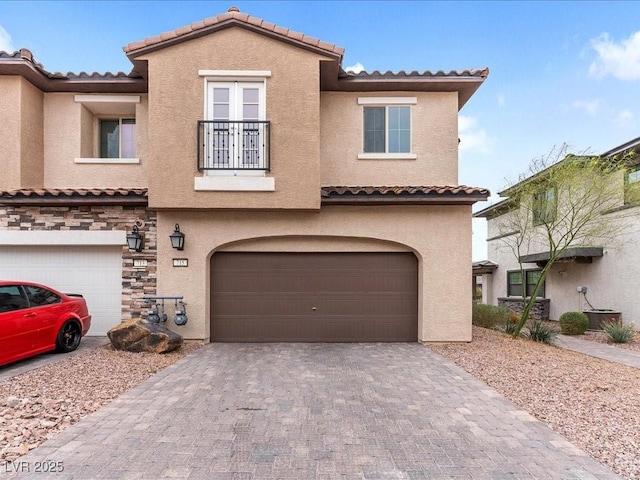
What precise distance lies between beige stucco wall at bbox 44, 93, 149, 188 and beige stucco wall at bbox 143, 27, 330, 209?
1842 millimetres

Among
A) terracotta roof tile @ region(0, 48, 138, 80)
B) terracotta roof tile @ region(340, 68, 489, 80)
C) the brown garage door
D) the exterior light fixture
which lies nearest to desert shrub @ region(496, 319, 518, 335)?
the brown garage door

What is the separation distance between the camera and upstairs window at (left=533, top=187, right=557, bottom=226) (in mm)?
10508

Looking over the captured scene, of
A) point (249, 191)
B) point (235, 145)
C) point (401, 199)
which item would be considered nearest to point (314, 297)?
point (249, 191)

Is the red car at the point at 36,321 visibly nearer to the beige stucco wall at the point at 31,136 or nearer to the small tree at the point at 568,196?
the beige stucco wall at the point at 31,136

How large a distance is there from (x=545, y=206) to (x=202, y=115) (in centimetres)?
991

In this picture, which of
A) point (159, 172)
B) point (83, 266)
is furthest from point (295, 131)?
point (83, 266)

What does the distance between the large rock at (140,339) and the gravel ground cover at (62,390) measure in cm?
14

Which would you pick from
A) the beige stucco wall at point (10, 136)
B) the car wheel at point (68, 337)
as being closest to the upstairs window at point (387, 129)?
the car wheel at point (68, 337)

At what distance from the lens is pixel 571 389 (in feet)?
19.6

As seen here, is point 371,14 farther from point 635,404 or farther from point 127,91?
point 635,404

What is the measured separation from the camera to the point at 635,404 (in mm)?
5402

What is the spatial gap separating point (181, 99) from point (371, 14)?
31.1 ft

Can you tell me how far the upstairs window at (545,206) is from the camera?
1051 cm

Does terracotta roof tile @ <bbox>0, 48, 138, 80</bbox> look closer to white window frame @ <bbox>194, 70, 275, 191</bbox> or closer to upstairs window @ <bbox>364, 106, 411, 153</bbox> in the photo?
white window frame @ <bbox>194, 70, 275, 191</bbox>
